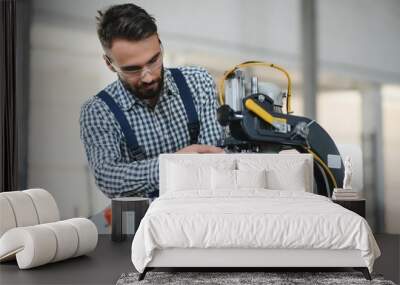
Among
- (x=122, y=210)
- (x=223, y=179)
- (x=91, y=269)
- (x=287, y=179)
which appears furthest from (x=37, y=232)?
(x=287, y=179)

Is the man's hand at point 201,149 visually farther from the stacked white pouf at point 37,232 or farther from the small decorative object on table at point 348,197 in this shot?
the stacked white pouf at point 37,232

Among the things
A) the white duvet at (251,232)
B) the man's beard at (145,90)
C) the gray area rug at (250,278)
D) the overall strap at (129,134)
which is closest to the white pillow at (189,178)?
the overall strap at (129,134)

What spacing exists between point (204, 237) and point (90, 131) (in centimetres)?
274

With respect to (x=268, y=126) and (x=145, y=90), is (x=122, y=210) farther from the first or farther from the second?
(x=268, y=126)

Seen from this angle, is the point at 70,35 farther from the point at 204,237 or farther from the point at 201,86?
the point at 204,237

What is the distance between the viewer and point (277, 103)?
20.7ft

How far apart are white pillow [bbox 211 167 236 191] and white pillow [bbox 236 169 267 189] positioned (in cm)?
4

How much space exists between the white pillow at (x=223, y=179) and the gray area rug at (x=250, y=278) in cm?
120

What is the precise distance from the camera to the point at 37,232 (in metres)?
4.58

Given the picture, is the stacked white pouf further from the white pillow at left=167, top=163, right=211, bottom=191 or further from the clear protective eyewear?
the clear protective eyewear

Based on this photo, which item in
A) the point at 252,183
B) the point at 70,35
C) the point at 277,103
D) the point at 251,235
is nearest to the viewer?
the point at 251,235

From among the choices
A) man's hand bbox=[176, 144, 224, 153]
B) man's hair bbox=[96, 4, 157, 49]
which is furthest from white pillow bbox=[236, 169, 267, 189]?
man's hair bbox=[96, 4, 157, 49]

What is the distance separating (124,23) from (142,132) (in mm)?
1113

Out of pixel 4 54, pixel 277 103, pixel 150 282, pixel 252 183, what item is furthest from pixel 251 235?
pixel 4 54
